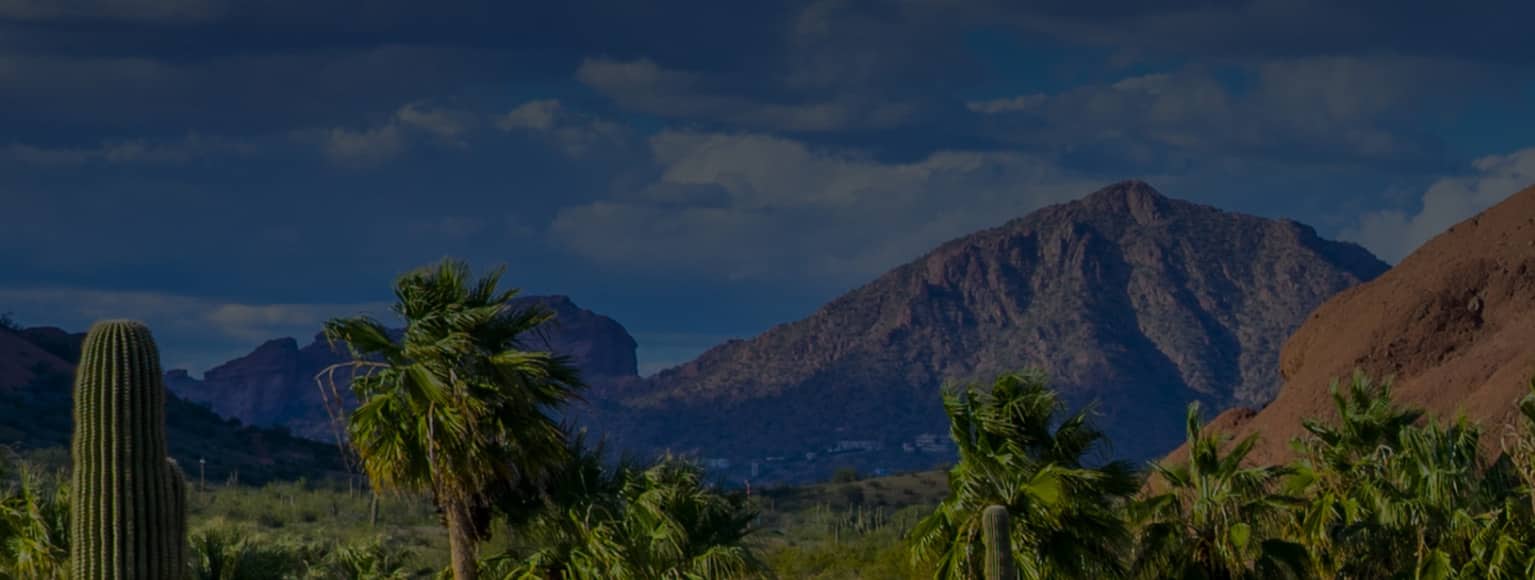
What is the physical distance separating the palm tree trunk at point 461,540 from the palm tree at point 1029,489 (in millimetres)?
5936

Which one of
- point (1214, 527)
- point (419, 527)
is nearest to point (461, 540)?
point (1214, 527)

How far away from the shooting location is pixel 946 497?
2352 centimetres

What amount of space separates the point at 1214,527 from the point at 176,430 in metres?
95.9

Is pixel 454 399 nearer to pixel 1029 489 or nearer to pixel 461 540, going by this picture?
pixel 461 540

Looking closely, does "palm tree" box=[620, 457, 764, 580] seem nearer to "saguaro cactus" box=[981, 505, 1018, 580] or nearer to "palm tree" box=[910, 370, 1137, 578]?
"palm tree" box=[910, 370, 1137, 578]

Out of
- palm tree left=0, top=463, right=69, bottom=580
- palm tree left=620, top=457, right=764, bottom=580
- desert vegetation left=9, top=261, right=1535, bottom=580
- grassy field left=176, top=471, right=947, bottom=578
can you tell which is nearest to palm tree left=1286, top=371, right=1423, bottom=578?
desert vegetation left=9, top=261, right=1535, bottom=580

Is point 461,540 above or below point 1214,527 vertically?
above

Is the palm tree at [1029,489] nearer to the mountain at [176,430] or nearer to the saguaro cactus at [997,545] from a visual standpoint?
the saguaro cactus at [997,545]

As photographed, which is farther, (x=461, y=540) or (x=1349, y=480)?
(x=1349, y=480)

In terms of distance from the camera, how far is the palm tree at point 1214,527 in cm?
2298

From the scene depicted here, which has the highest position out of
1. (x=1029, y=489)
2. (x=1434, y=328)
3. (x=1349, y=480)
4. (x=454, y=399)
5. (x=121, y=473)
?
(x=1434, y=328)

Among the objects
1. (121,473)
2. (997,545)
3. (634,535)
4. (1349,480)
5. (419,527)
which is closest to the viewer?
(121,473)

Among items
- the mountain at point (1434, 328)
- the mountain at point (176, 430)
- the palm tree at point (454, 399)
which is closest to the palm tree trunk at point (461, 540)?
the palm tree at point (454, 399)

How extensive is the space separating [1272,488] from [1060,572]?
1114 centimetres
